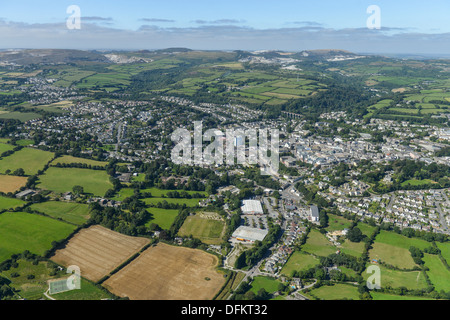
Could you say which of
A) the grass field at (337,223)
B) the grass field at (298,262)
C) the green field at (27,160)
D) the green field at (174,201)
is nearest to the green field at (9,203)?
the green field at (27,160)

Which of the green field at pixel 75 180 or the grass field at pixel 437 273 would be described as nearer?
the grass field at pixel 437 273

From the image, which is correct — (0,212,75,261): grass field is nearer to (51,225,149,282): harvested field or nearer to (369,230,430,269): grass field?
(51,225,149,282): harvested field

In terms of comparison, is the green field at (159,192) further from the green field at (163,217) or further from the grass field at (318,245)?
the grass field at (318,245)

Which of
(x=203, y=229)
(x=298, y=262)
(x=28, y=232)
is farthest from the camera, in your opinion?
(x=203, y=229)

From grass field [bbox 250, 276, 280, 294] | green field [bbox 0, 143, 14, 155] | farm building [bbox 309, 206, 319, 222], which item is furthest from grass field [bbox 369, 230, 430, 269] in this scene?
green field [bbox 0, 143, 14, 155]

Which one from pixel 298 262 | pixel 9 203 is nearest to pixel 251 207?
Answer: pixel 298 262

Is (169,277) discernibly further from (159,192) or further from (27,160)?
(27,160)
